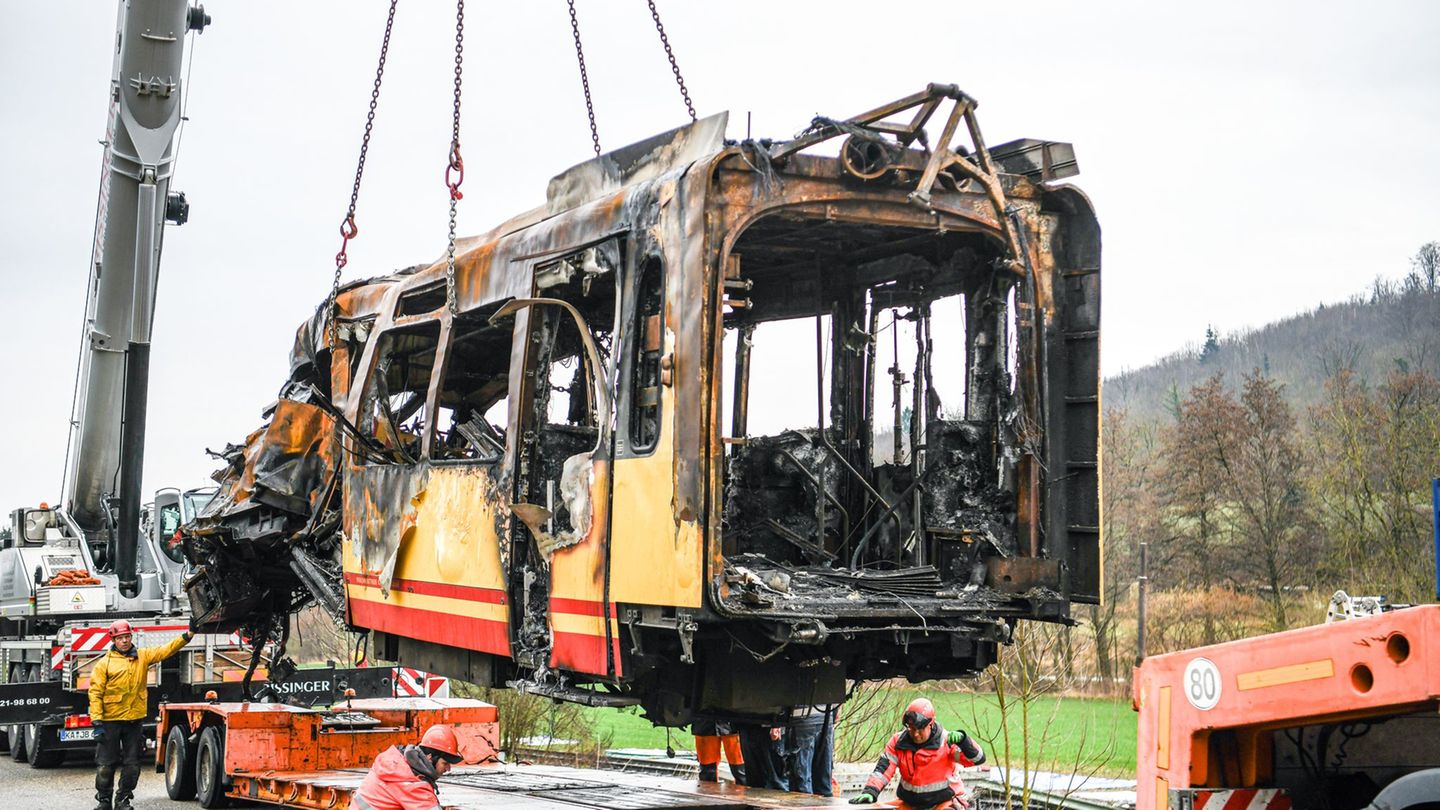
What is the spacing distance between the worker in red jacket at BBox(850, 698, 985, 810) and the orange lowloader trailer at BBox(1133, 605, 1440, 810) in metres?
3.23

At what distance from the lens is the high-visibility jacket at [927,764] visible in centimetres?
871

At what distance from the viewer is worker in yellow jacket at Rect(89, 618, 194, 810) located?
1223 cm

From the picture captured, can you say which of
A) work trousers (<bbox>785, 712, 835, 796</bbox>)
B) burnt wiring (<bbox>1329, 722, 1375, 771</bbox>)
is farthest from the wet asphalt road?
burnt wiring (<bbox>1329, 722, 1375, 771</bbox>)

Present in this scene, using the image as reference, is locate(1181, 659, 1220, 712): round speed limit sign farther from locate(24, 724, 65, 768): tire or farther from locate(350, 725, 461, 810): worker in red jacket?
locate(24, 724, 65, 768): tire

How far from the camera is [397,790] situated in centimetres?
773

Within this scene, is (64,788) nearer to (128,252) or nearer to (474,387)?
(128,252)

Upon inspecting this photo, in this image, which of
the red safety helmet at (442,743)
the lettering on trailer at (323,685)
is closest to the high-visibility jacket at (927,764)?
the red safety helmet at (442,743)

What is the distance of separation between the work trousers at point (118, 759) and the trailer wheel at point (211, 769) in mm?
625

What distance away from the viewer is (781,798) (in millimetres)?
8898

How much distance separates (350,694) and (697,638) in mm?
7451

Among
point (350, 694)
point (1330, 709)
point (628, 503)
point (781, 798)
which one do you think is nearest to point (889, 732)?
point (350, 694)

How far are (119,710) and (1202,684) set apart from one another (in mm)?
9932

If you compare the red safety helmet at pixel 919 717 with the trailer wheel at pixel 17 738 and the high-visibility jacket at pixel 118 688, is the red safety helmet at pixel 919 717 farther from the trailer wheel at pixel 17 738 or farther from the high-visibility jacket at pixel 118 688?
the trailer wheel at pixel 17 738

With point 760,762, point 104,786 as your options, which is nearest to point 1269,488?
point 760,762
